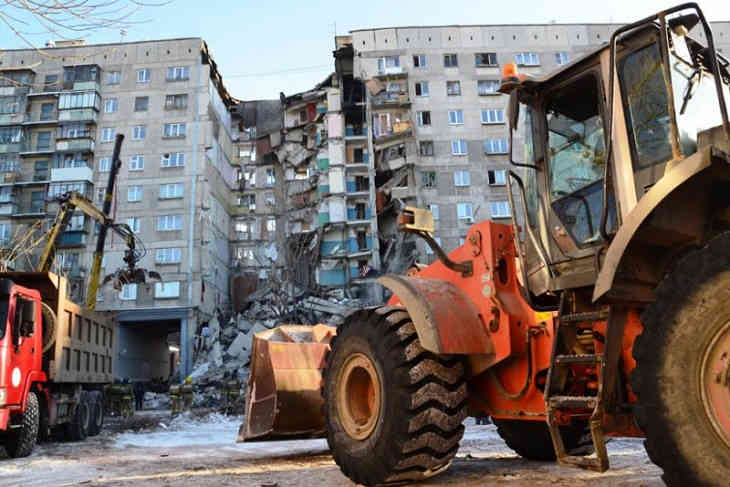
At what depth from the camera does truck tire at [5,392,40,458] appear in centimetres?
973

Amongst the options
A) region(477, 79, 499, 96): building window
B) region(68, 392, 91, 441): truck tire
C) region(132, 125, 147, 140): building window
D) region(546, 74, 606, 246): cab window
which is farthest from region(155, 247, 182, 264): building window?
region(546, 74, 606, 246): cab window

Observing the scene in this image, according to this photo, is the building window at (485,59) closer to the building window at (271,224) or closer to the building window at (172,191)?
the building window at (271,224)

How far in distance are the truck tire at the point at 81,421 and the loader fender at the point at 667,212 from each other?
1292cm

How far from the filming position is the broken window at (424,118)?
4828cm

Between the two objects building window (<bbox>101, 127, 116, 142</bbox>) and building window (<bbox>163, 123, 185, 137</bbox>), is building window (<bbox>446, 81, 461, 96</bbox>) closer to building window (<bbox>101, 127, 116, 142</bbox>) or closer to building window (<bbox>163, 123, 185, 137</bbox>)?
building window (<bbox>163, 123, 185, 137</bbox>)

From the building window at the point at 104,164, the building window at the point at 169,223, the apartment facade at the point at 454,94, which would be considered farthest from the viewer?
the building window at the point at 104,164

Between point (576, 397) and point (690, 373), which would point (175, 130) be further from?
point (690, 373)

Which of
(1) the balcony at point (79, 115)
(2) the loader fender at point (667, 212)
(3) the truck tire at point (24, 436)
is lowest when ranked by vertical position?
(3) the truck tire at point (24, 436)

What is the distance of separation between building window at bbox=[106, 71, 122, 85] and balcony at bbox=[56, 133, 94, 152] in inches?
189

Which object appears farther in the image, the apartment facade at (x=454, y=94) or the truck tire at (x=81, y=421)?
the apartment facade at (x=454, y=94)

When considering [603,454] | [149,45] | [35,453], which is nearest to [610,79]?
[603,454]

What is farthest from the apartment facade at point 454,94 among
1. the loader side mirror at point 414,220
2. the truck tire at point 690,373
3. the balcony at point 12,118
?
the truck tire at point 690,373

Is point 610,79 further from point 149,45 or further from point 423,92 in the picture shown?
point 149,45

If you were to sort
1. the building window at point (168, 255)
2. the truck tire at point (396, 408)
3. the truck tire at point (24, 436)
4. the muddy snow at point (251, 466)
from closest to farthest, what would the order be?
the truck tire at point (396, 408), the muddy snow at point (251, 466), the truck tire at point (24, 436), the building window at point (168, 255)
